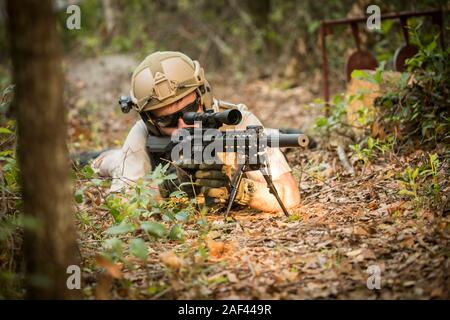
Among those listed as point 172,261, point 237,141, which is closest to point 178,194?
point 237,141

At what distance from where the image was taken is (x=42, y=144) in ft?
8.06

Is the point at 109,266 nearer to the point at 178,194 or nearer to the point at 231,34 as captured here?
the point at 178,194

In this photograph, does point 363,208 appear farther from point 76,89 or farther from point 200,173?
point 76,89

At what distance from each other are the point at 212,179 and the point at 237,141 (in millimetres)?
450

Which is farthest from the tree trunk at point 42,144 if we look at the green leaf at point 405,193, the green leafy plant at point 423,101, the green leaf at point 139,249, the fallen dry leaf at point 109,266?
the green leafy plant at point 423,101

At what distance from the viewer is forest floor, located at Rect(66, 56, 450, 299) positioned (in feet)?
9.75

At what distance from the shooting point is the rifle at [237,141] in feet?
12.4

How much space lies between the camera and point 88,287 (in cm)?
307

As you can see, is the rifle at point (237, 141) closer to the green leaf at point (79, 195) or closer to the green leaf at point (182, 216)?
the green leaf at point (182, 216)

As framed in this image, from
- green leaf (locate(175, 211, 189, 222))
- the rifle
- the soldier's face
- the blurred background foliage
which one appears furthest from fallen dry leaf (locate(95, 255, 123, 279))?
the blurred background foliage

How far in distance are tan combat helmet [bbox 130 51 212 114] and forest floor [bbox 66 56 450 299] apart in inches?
41.6

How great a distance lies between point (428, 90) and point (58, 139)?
4.03 meters

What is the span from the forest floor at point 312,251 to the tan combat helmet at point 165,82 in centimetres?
106
